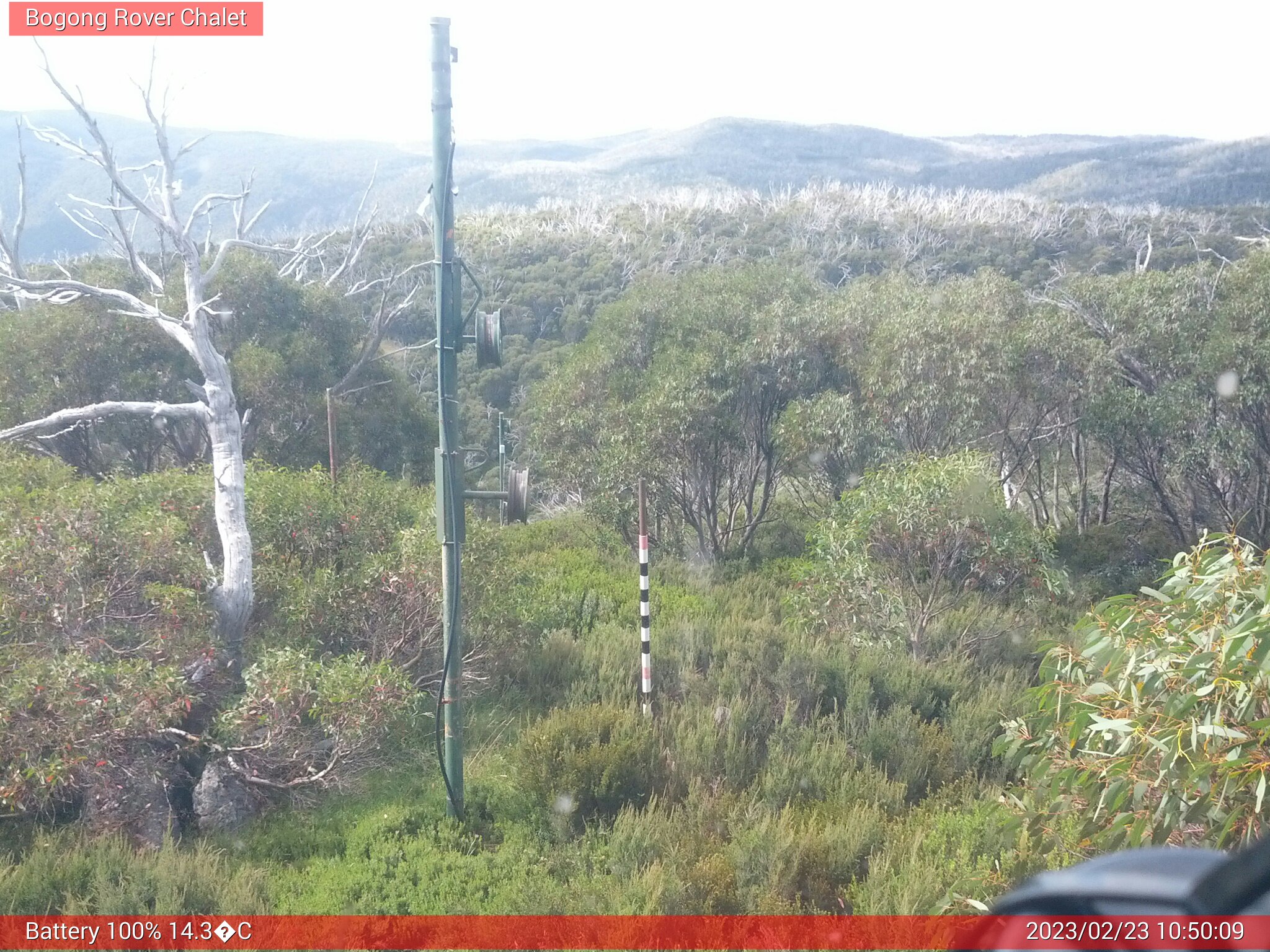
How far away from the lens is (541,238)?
4684 cm

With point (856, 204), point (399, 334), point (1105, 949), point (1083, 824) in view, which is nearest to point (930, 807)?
point (1083, 824)

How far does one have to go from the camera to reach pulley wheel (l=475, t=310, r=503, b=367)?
565 cm

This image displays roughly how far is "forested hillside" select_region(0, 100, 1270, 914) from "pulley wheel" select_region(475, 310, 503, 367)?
1.18m

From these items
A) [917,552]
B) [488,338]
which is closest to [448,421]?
[488,338]

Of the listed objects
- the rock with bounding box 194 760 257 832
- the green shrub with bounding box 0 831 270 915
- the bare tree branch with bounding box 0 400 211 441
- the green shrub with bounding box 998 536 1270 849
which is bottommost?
the rock with bounding box 194 760 257 832

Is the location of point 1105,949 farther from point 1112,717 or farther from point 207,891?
point 207,891

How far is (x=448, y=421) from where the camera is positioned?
227 inches

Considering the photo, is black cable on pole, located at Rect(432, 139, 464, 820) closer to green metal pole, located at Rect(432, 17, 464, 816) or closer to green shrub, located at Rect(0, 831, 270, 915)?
green metal pole, located at Rect(432, 17, 464, 816)

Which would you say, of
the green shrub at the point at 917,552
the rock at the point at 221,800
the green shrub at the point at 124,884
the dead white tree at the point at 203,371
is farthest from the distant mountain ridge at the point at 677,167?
the green shrub at the point at 124,884

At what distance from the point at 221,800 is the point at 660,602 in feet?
20.6

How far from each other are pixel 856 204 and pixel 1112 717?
183ft

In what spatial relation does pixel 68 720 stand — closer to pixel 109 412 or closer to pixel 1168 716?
pixel 109 412

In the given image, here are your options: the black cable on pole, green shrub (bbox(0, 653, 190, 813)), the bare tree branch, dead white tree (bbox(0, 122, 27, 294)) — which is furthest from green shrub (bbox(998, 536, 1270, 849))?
dead white tree (bbox(0, 122, 27, 294))

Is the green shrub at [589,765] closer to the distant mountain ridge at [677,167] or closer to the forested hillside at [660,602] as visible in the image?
the forested hillside at [660,602]
